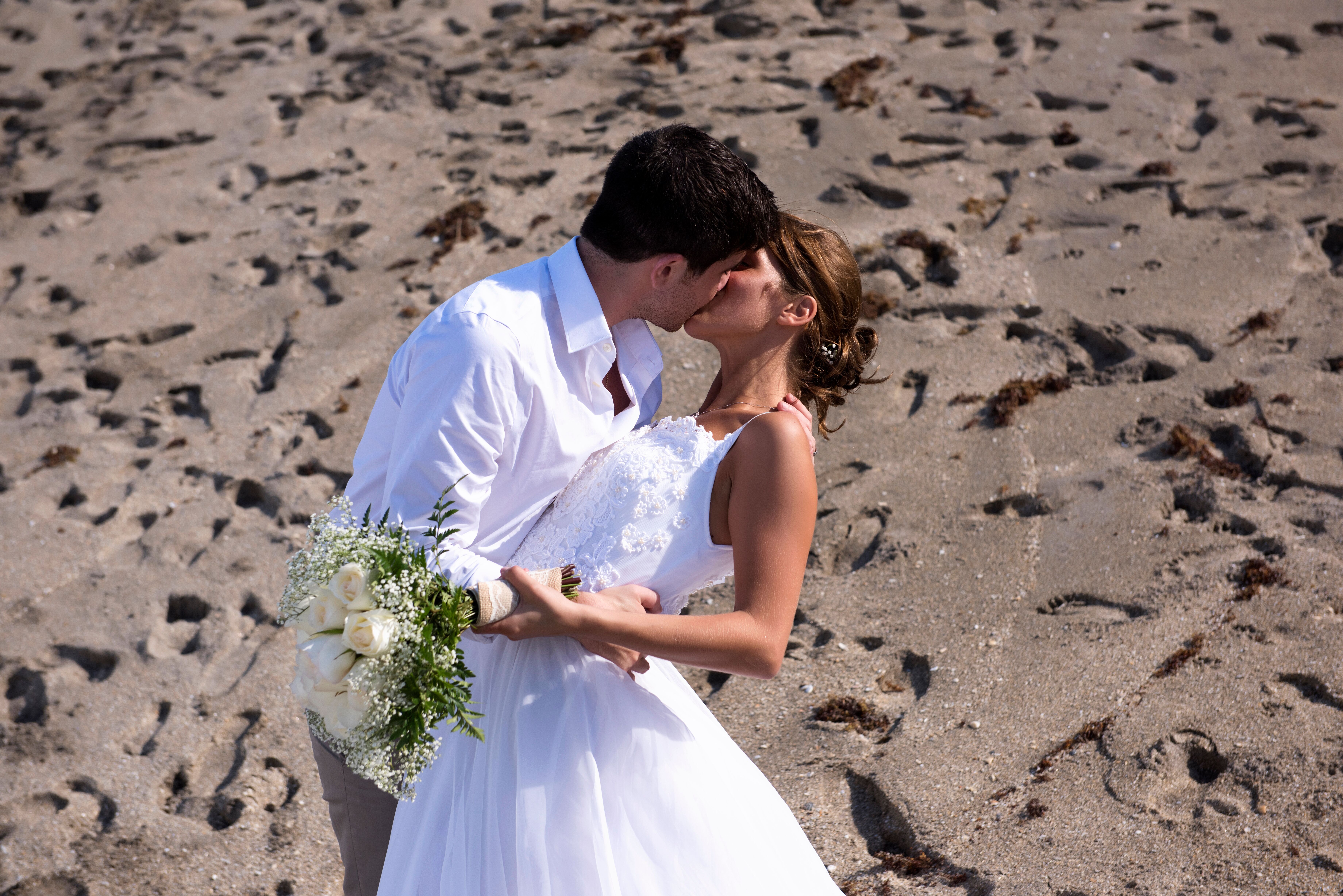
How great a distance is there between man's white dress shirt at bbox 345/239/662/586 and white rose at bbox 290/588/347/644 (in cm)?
40

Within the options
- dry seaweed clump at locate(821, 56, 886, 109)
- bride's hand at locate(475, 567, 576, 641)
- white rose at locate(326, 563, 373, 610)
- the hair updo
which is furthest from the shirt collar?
dry seaweed clump at locate(821, 56, 886, 109)

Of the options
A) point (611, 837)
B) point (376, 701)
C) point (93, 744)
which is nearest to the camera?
point (376, 701)

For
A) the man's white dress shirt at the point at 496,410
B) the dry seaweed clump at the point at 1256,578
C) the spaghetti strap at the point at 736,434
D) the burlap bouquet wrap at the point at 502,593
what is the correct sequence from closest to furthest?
the burlap bouquet wrap at the point at 502,593
the man's white dress shirt at the point at 496,410
the spaghetti strap at the point at 736,434
the dry seaweed clump at the point at 1256,578

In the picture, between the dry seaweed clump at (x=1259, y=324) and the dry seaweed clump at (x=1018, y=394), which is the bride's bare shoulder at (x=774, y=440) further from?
the dry seaweed clump at (x=1259, y=324)

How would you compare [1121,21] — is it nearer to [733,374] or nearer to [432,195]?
[432,195]

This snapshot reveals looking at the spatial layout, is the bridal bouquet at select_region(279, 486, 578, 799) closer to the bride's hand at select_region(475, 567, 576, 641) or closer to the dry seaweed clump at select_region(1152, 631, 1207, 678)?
the bride's hand at select_region(475, 567, 576, 641)

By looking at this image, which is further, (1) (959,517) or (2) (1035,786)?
(1) (959,517)

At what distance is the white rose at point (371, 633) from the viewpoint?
2066 millimetres

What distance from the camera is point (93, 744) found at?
4598mm

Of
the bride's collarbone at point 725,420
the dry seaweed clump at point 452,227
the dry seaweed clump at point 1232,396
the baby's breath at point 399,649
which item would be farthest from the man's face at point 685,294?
the dry seaweed clump at point 452,227

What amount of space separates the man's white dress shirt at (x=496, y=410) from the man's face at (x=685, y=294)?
143 mm

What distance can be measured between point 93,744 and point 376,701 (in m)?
3.24

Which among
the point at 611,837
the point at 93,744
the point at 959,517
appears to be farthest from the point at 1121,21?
the point at 93,744

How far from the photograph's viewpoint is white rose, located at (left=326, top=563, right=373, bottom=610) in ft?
6.94
